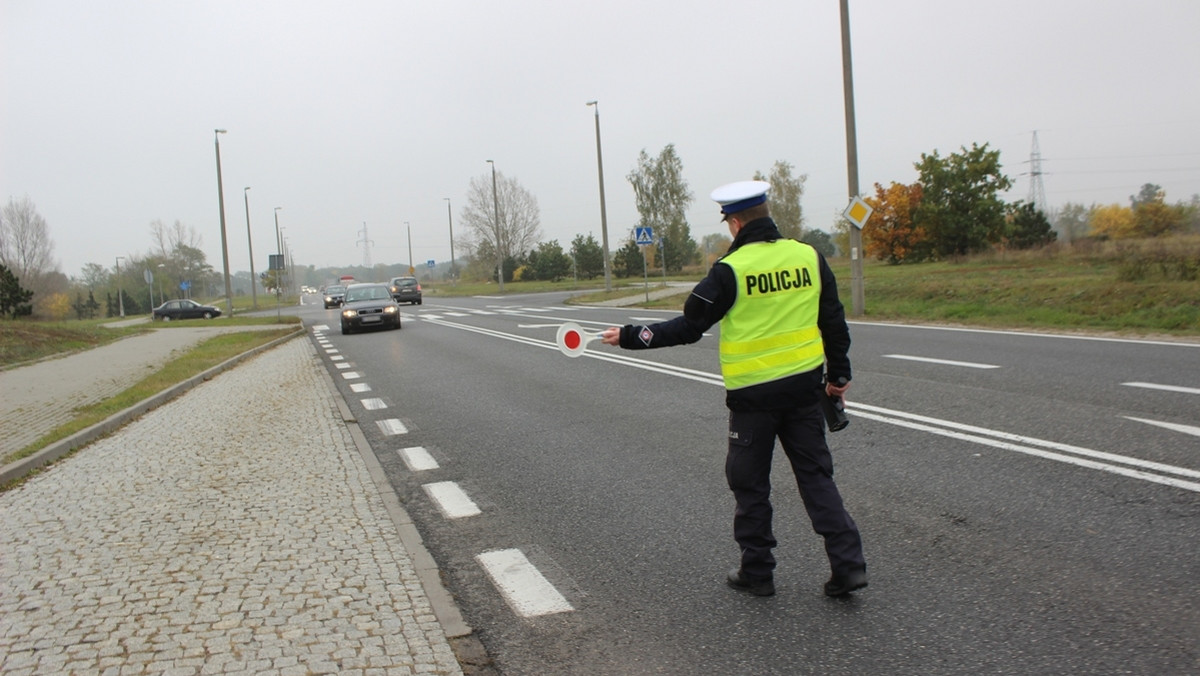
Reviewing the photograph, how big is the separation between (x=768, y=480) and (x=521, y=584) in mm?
1271

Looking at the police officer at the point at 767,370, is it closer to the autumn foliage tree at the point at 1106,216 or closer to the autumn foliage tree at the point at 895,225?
the autumn foliage tree at the point at 895,225

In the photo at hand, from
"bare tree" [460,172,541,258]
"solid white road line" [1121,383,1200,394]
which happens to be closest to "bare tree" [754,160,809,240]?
"bare tree" [460,172,541,258]

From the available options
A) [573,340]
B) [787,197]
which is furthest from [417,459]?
[787,197]

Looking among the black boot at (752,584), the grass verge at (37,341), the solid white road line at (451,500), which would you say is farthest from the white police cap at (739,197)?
the grass verge at (37,341)

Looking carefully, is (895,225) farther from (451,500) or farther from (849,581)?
(849,581)

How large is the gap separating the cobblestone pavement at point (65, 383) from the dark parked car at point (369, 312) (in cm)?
411

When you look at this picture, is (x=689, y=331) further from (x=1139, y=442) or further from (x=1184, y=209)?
(x=1184, y=209)

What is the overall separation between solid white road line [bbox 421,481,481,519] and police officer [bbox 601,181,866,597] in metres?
2.14

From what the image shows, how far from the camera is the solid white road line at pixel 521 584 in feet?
12.4

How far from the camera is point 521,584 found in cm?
409

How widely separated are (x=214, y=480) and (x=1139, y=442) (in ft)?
21.9

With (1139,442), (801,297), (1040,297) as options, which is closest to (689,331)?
(801,297)

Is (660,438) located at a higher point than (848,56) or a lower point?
lower

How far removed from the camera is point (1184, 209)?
38.3 meters
